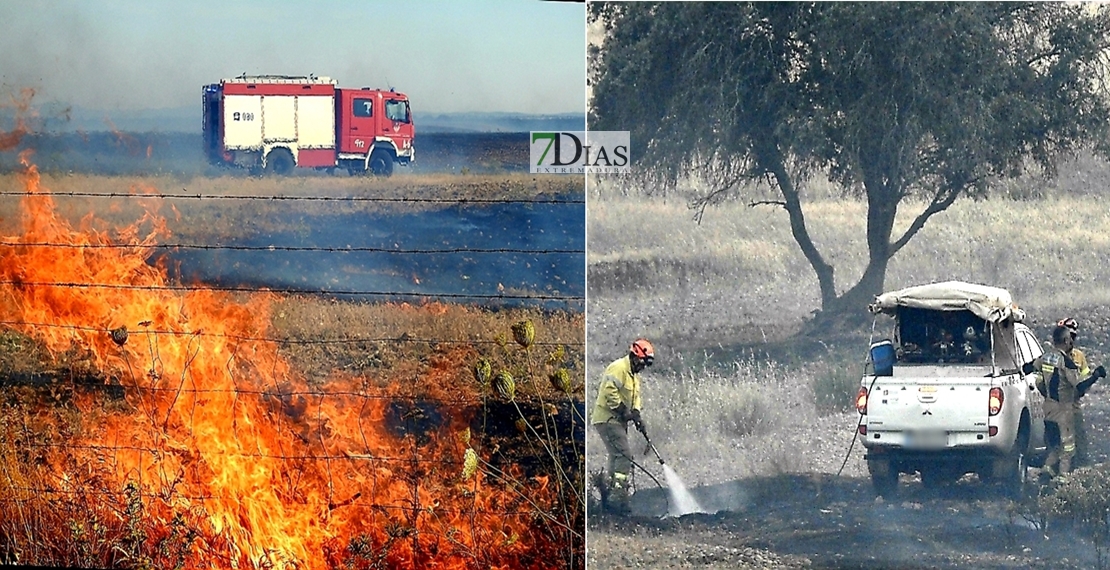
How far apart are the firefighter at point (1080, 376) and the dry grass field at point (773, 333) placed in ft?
0.15

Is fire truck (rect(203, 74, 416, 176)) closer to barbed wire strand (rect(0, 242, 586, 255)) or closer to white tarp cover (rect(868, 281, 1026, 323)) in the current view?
barbed wire strand (rect(0, 242, 586, 255))

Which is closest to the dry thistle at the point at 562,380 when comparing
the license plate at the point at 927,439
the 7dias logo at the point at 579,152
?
the 7dias logo at the point at 579,152

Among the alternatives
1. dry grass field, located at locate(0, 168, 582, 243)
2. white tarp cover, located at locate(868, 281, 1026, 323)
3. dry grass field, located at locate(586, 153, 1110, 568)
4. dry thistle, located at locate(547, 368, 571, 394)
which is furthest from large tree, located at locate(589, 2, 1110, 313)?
dry thistle, located at locate(547, 368, 571, 394)

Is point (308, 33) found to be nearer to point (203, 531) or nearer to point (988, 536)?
point (203, 531)

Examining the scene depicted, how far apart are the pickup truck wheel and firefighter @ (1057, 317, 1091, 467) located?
0.90m

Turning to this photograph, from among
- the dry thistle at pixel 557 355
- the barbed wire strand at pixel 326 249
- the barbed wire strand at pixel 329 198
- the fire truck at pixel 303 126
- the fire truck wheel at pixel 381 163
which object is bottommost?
the dry thistle at pixel 557 355

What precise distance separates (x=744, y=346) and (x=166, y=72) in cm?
345

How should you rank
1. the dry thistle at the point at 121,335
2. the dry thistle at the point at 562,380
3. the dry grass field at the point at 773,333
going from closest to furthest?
1. the dry grass field at the point at 773,333
2. the dry thistle at the point at 562,380
3. the dry thistle at the point at 121,335

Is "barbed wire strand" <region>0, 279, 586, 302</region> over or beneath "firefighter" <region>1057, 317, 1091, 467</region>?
over

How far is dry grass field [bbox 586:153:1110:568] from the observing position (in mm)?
6215

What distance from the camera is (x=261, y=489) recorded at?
22.3 feet

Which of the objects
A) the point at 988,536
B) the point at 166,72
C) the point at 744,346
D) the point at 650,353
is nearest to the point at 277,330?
the point at 166,72

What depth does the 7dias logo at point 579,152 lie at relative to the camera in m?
6.36

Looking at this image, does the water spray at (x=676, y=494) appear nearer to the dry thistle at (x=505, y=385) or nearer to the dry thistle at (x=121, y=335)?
the dry thistle at (x=505, y=385)
